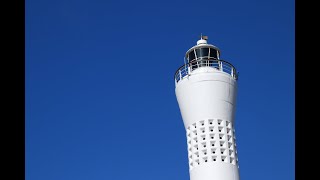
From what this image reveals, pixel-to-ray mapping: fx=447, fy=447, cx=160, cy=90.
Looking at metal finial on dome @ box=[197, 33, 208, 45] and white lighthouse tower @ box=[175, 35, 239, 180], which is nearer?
white lighthouse tower @ box=[175, 35, 239, 180]

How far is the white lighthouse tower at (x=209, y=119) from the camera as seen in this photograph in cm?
2898

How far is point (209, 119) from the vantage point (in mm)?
30328

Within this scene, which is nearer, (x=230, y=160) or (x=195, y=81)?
(x=230, y=160)

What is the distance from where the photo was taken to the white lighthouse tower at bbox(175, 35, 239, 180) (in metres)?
29.0

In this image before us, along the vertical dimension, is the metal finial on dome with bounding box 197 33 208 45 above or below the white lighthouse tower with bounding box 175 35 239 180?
above

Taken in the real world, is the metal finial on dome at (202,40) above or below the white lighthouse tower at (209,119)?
above

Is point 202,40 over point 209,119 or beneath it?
over

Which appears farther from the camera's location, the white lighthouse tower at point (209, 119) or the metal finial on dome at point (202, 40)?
the metal finial on dome at point (202, 40)

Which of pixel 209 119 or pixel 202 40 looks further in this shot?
pixel 202 40
